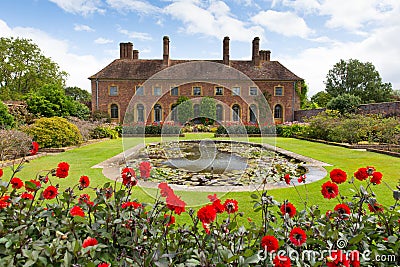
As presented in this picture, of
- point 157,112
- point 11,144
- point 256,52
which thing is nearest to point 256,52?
point 256,52

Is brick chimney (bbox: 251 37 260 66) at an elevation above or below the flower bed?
above

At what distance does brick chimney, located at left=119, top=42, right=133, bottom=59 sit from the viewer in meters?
29.0

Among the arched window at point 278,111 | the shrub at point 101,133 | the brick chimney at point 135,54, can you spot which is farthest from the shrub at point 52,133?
the arched window at point 278,111

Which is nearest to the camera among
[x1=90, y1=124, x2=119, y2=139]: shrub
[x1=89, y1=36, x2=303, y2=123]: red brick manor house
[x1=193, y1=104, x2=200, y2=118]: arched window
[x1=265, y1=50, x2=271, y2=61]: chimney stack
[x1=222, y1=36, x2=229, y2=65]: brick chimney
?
[x1=193, y1=104, x2=200, y2=118]: arched window

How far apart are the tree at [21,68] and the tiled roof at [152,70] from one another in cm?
1247

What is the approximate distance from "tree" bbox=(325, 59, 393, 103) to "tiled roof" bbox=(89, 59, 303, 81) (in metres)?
24.4

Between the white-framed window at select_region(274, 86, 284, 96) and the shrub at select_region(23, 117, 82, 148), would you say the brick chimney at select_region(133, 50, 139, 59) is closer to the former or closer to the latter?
the white-framed window at select_region(274, 86, 284, 96)

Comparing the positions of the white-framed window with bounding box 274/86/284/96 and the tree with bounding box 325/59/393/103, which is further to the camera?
the tree with bounding box 325/59/393/103

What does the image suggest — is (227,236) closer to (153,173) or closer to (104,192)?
(104,192)

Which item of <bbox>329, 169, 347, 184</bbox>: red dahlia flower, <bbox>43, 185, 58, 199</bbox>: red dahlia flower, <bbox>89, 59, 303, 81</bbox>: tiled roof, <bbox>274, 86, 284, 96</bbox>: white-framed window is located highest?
<bbox>89, 59, 303, 81</bbox>: tiled roof

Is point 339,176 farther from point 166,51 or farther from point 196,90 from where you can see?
point 166,51

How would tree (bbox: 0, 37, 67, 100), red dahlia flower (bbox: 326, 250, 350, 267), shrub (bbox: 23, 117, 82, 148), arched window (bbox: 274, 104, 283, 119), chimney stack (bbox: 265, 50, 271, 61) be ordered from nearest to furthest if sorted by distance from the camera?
red dahlia flower (bbox: 326, 250, 350, 267), shrub (bbox: 23, 117, 82, 148), arched window (bbox: 274, 104, 283, 119), chimney stack (bbox: 265, 50, 271, 61), tree (bbox: 0, 37, 67, 100)

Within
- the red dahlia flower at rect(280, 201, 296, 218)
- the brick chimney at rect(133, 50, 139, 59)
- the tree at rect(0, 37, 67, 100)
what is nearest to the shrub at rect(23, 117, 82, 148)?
the red dahlia flower at rect(280, 201, 296, 218)

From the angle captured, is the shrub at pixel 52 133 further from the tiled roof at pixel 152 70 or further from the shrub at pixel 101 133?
the tiled roof at pixel 152 70
